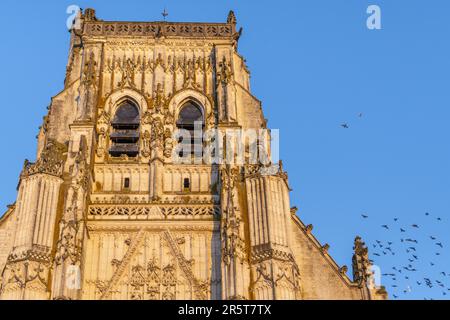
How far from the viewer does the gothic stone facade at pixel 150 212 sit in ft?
83.6

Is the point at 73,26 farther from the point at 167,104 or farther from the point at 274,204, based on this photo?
the point at 274,204

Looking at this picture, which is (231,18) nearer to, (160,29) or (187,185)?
(160,29)

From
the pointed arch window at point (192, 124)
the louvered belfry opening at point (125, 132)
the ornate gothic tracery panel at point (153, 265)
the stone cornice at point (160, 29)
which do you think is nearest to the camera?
the ornate gothic tracery panel at point (153, 265)

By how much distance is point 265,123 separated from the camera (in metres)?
31.0

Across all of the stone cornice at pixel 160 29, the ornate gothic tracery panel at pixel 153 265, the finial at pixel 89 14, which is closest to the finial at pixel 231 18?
the stone cornice at pixel 160 29

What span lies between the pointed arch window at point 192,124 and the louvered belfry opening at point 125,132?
1.65 metres

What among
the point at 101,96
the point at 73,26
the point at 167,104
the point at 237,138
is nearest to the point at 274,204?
the point at 237,138

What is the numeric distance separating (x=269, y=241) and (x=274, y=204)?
1625mm

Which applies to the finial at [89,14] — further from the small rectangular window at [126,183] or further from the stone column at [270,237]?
the stone column at [270,237]

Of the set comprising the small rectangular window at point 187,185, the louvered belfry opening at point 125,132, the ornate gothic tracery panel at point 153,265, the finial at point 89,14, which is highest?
the finial at point 89,14

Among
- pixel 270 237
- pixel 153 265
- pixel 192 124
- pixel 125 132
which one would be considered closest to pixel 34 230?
pixel 153 265

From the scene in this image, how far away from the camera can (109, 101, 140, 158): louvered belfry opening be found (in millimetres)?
30078

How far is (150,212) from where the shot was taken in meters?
27.8

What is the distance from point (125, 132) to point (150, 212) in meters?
4.20
